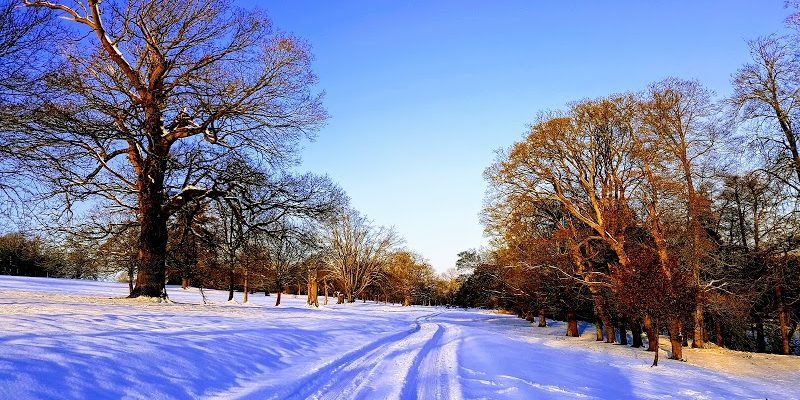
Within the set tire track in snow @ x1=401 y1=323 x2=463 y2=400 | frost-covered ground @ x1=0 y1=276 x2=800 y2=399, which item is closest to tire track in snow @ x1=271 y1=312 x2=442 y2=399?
frost-covered ground @ x1=0 y1=276 x2=800 y2=399

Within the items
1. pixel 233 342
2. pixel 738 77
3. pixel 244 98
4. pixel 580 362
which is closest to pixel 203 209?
pixel 244 98

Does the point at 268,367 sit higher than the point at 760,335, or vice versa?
the point at 268,367

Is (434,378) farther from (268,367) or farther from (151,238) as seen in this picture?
(151,238)

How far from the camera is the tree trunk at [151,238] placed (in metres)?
15.0

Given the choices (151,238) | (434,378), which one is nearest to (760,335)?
(434,378)

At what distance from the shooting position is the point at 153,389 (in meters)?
6.10

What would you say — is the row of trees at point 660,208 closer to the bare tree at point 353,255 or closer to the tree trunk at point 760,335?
the tree trunk at point 760,335

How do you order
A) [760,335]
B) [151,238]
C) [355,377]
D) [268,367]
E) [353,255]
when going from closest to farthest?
[355,377]
[268,367]
[151,238]
[760,335]
[353,255]

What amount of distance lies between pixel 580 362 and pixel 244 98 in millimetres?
14202

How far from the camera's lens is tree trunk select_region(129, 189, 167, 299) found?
15.0 metres

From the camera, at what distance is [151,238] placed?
15156 millimetres

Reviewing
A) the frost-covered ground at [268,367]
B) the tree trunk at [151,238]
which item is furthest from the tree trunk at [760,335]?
the tree trunk at [151,238]

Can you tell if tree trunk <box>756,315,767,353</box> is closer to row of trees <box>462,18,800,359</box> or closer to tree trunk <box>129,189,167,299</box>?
row of trees <box>462,18,800,359</box>

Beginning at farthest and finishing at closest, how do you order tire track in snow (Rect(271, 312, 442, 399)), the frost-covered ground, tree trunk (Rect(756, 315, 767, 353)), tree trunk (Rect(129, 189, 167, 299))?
tree trunk (Rect(756, 315, 767, 353))
tree trunk (Rect(129, 189, 167, 299))
tire track in snow (Rect(271, 312, 442, 399))
the frost-covered ground
